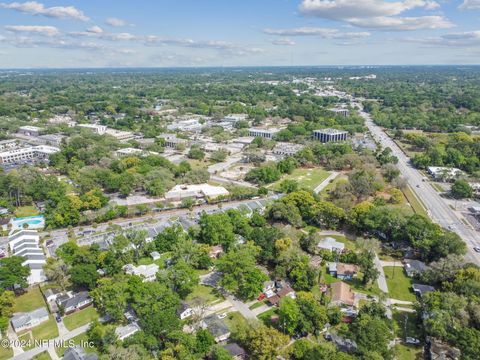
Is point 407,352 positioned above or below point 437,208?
below

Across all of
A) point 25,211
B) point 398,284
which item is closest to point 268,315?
point 398,284

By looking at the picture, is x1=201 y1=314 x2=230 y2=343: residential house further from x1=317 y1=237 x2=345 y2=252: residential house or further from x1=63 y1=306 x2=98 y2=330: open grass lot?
x1=317 y1=237 x2=345 y2=252: residential house

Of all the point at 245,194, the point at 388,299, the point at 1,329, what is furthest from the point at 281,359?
the point at 245,194

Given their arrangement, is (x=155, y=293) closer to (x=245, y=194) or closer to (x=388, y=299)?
→ (x=388, y=299)

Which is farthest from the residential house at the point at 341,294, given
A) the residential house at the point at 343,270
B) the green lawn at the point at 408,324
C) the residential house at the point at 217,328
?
the residential house at the point at 217,328

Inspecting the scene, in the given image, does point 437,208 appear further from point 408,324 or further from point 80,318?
point 80,318

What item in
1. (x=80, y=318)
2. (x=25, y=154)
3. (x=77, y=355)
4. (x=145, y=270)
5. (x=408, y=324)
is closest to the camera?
(x=77, y=355)
